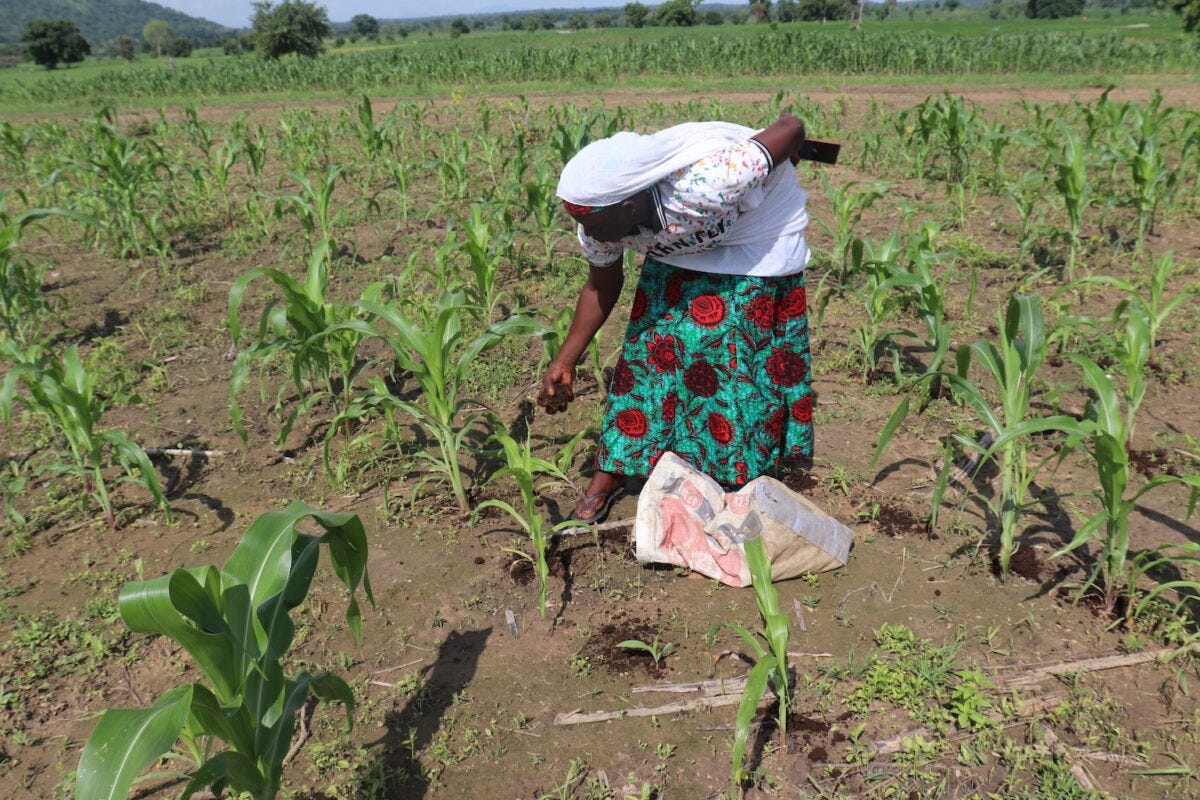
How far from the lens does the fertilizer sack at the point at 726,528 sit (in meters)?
2.41

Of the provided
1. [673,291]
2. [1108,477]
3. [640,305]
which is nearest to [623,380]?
[640,305]

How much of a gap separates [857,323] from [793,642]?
258cm

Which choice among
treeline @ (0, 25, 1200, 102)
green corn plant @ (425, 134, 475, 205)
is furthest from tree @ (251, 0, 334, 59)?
green corn plant @ (425, 134, 475, 205)

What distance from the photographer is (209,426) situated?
11.9 ft

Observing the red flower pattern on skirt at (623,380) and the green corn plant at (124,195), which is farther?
the green corn plant at (124,195)

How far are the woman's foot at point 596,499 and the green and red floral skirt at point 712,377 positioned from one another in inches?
3.1

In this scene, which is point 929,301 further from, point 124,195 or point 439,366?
point 124,195

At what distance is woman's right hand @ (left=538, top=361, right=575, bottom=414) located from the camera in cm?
256

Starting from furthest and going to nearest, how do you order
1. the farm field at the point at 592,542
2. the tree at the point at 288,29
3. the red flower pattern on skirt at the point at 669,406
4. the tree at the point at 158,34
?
the tree at the point at 158,34 < the tree at the point at 288,29 < the red flower pattern on skirt at the point at 669,406 < the farm field at the point at 592,542

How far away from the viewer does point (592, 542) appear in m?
2.74

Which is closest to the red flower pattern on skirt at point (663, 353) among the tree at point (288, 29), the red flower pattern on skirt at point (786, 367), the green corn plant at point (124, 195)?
the red flower pattern on skirt at point (786, 367)

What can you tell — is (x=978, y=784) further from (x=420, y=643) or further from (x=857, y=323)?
(x=857, y=323)

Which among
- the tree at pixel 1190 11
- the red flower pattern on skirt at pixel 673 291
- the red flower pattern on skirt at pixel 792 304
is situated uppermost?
the tree at pixel 1190 11

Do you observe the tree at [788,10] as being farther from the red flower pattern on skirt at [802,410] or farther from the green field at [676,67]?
the red flower pattern on skirt at [802,410]
